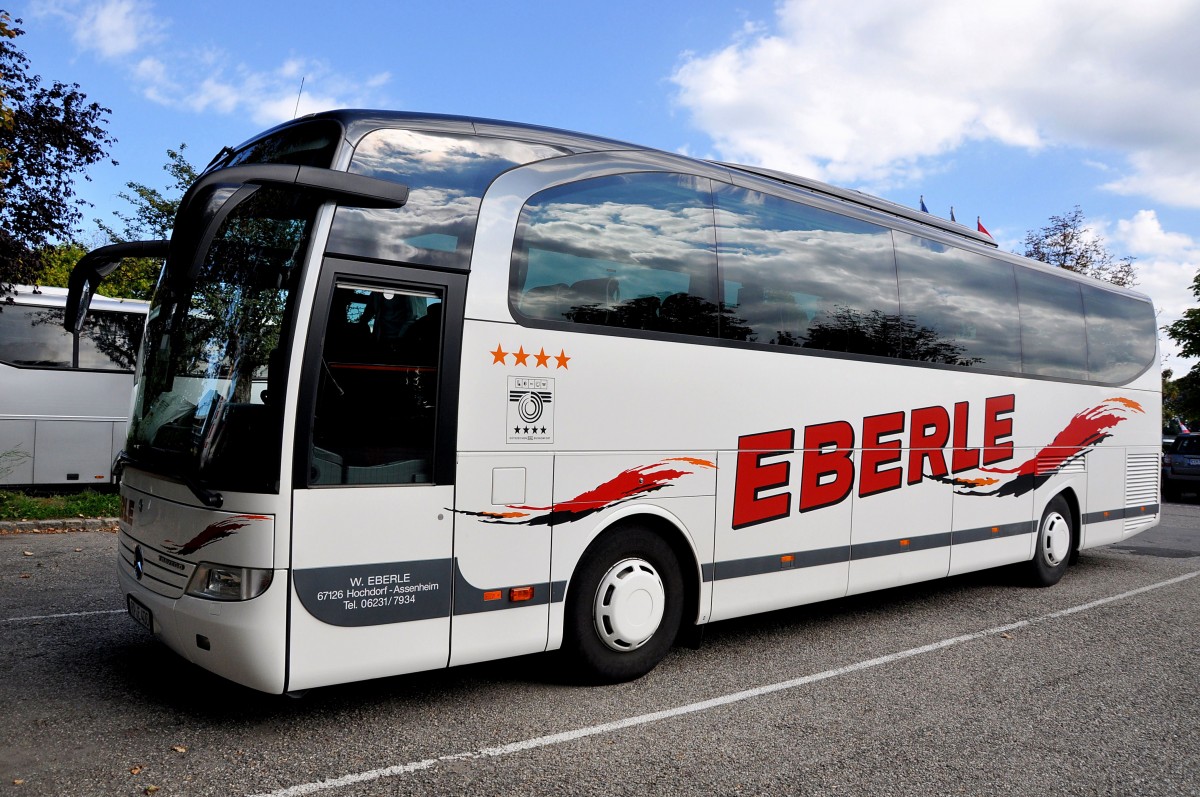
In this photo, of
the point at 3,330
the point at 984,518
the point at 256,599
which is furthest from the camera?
the point at 3,330

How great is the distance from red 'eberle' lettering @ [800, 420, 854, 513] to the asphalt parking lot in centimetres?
111

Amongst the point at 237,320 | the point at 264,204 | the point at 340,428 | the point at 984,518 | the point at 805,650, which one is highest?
the point at 264,204

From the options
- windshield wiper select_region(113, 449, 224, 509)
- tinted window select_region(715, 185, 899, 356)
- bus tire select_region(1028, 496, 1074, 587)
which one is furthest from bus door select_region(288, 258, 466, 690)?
bus tire select_region(1028, 496, 1074, 587)

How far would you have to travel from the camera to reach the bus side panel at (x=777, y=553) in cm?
618

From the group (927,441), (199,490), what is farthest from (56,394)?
(927,441)

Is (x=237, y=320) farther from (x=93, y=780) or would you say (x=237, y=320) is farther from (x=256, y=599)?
(x=93, y=780)

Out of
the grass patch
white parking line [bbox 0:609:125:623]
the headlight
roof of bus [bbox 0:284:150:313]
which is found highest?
roof of bus [bbox 0:284:150:313]

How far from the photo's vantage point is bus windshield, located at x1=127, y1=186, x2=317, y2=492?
4.35 meters

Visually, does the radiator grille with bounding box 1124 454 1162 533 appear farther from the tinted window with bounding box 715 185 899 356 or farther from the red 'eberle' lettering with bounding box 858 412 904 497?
the tinted window with bounding box 715 185 899 356

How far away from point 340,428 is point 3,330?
1195cm

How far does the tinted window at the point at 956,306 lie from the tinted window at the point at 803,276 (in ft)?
0.85

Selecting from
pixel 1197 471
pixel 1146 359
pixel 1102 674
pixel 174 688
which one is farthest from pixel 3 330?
pixel 1197 471

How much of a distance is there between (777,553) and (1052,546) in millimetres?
4600

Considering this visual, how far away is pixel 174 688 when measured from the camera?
5.23 m
